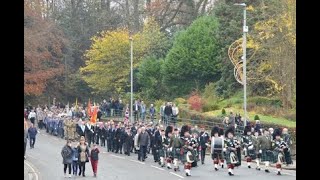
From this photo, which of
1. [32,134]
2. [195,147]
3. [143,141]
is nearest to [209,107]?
[143,141]

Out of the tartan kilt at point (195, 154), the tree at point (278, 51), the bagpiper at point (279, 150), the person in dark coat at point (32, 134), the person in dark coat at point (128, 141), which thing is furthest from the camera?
the tree at point (278, 51)

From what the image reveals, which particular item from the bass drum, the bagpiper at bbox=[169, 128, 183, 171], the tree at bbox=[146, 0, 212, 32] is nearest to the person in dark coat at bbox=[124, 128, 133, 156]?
the bagpiper at bbox=[169, 128, 183, 171]

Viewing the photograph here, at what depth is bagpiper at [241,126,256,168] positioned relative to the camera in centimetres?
1928

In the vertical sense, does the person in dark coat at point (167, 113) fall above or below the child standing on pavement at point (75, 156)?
above

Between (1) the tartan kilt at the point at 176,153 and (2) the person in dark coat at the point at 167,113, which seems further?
(2) the person in dark coat at the point at 167,113

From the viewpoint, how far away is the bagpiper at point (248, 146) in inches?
759

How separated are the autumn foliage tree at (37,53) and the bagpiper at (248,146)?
11.7 metres

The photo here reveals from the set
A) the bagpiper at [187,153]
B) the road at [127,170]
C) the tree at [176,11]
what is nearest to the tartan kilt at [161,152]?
the road at [127,170]

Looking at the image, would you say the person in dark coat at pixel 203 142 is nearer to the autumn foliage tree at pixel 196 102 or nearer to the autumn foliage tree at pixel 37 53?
the autumn foliage tree at pixel 196 102

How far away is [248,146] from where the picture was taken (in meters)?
19.4

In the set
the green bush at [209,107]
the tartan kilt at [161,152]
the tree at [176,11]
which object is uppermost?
the tree at [176,11]

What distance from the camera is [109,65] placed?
105 feet

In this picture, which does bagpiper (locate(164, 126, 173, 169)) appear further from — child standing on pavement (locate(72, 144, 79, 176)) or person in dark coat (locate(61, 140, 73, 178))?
person in dark coat (locate(61, 140, 73, 178))

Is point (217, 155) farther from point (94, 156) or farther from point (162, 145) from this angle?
point (94, 156)
